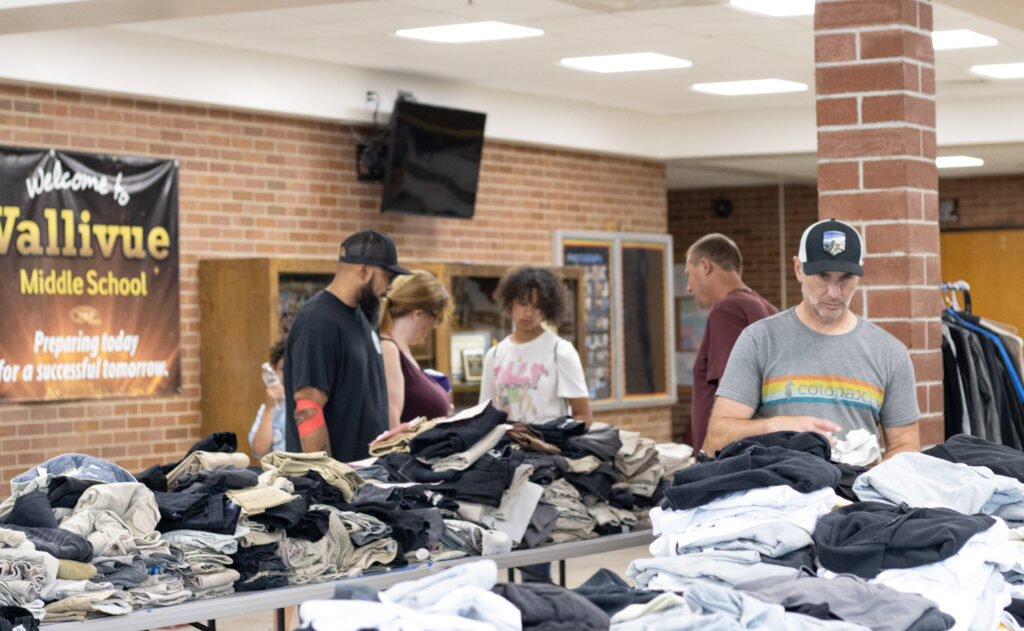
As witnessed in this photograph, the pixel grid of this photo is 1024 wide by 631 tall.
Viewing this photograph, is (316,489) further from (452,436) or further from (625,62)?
(625,62)

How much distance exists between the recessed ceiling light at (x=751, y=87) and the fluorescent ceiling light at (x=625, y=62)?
2.70ft

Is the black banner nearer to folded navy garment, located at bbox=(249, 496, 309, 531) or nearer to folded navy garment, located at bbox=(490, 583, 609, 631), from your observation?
folded navy garment, located at bbox=(249, 496, 309, 531)

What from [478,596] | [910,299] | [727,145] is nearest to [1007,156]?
[727,145]

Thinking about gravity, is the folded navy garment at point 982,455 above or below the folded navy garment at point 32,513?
above

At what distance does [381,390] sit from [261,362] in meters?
2.82

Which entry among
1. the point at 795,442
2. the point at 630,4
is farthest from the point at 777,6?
the point at 795,442

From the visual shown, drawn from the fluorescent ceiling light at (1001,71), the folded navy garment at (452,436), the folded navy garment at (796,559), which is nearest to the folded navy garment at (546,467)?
the folded navy garment at (452,436)

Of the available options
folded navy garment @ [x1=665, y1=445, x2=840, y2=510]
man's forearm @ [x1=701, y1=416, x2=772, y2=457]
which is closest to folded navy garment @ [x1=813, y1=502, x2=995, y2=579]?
folded navy garment @ [x1=665, y1=445, x2=840, y2=510]

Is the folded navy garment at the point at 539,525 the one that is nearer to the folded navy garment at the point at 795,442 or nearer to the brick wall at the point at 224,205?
the folded navy garment at the point at 795,442

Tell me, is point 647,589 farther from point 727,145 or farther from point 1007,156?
point 1007,156

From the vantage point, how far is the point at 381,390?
4734 mm

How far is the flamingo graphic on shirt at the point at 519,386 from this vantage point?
566 centimetres

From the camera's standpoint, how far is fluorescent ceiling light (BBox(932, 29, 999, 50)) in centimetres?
756

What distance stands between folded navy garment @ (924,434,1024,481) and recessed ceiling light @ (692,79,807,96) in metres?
6.11
